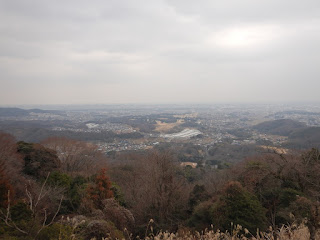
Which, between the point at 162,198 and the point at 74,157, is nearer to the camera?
the point at 162,198

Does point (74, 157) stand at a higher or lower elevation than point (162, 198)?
higher

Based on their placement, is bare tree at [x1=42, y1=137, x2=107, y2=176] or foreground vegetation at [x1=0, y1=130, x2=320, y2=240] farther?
bare tree at [x1=42, y1=137, x2=107, y2=176]

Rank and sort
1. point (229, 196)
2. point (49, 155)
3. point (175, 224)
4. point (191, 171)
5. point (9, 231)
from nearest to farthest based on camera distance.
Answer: point (9, 231) < point (229, 196) < point (175, 224) < point (49, 155) < point (191, 171)

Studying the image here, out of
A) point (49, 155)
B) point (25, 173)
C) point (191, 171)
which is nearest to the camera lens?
point (25, 173)

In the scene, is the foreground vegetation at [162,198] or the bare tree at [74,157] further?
the bare tree at [74,157]

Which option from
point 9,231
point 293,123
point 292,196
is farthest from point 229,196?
point 293,123

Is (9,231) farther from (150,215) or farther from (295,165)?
(295,165)

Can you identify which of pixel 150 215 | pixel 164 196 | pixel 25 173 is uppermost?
pixel 25 173

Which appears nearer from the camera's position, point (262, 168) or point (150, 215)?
point (150, 215)

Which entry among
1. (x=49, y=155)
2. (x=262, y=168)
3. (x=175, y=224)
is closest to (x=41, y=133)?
(x=49, y=155)

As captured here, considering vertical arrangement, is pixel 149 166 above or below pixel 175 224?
above

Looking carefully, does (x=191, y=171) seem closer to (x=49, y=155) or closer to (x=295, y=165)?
(x=295, y=165)
